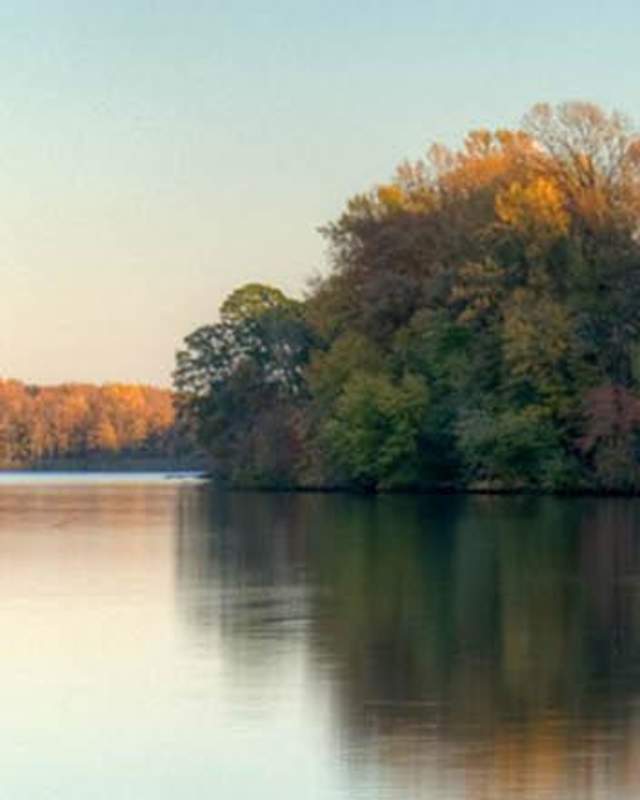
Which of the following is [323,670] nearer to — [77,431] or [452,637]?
[452,637]

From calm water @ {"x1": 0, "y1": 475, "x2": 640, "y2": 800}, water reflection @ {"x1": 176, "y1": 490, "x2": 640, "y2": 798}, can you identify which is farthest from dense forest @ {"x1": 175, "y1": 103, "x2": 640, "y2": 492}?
calm water @ {"x1": 0, "y1": 475, "x2": 640, "y2": 800}

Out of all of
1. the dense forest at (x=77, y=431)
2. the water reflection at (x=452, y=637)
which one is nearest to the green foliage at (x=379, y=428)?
the water reflection at (x=452, y=637)

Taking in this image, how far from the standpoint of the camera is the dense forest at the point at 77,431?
170 meters

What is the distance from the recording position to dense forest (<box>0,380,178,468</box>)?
17000 centimetres

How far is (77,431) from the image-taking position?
173m

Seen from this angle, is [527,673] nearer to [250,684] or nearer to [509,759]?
[250,684]

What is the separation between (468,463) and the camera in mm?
72875

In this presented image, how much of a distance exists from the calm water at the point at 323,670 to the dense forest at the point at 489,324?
2770 centimetres

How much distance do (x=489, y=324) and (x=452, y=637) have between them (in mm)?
48942

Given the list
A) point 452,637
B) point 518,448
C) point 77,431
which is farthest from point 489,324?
point 77,431

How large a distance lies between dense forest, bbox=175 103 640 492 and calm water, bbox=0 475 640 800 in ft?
90.9

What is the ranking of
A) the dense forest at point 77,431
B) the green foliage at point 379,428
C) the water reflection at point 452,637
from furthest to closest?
1. the dense forest at point 77,431
2. the green foliage at point 379,428
3. the water reflection at point 452,637

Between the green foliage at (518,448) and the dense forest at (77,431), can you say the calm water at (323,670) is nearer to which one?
the green foliage at (518,448)

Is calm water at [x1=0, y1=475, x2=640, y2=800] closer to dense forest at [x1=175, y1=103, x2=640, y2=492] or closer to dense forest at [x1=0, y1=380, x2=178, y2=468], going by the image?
dense forest at [x1=175, y1=103, x2=640, y2=492]
